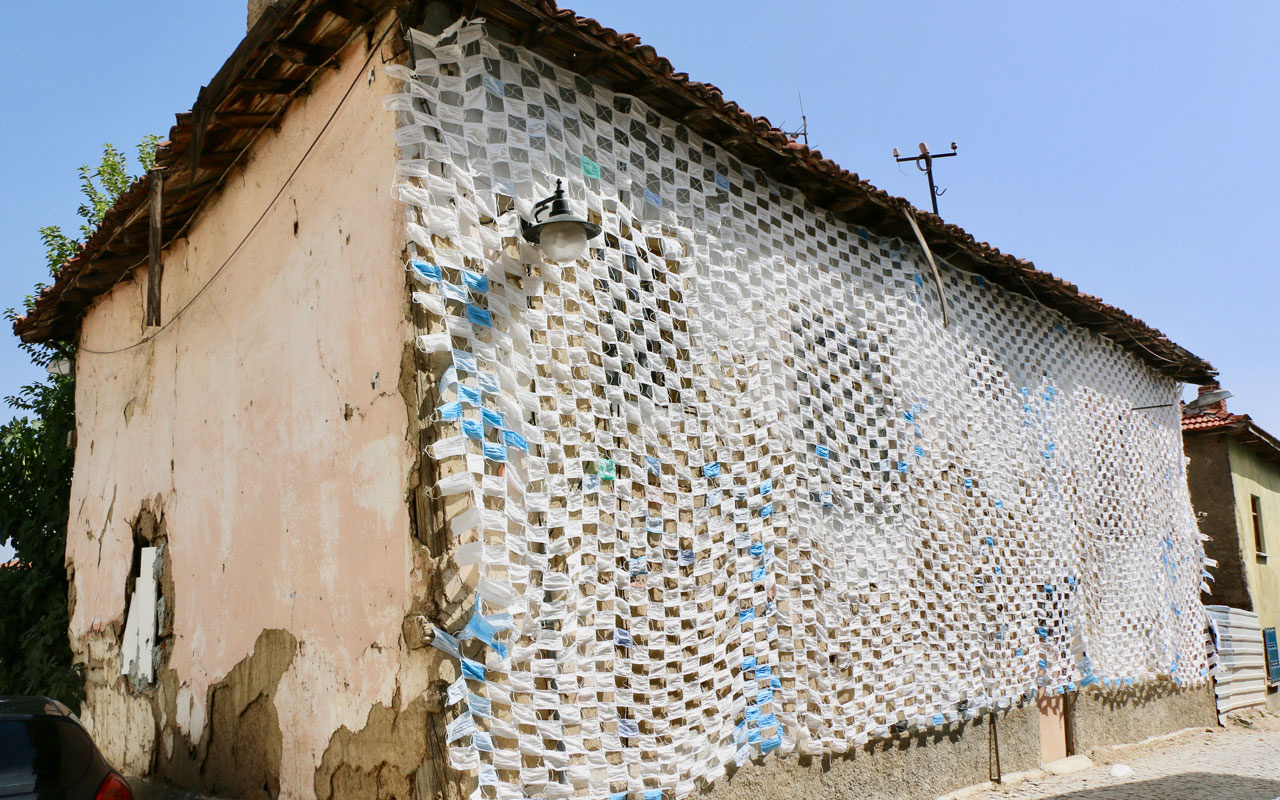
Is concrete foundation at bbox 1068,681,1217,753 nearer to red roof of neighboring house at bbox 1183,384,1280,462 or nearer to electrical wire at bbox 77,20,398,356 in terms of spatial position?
red roof of neighboring house at bbox 1183,384,1280,462

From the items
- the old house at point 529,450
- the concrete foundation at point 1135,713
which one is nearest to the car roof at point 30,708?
the old house at point 529,450

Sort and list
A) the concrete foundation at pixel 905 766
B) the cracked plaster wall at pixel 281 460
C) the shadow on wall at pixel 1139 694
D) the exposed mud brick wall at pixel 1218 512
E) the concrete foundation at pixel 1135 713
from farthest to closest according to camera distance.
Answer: the exposed mud brick wall at pixel 1218 512
the shadow on wall at pixel 1139 694
the concrete foundation at pixel 1135 713
the concrete foundation at pixel 905 766
the cracked plaster wall at pixel 281 460

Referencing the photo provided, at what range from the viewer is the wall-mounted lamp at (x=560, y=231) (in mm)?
4234

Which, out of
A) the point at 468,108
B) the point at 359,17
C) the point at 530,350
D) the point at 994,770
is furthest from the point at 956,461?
the point at 359,17

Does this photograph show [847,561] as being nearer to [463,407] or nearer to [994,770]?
[994,770]

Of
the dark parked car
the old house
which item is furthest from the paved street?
the dark parked car

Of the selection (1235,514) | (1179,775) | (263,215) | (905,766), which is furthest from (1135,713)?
(263,215)

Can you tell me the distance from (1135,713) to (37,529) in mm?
11081

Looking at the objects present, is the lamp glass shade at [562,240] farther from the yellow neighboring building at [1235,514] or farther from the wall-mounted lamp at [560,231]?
the yellow neighboring building at [1235,514]

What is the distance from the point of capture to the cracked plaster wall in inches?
170

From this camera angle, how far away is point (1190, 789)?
729 centimetres

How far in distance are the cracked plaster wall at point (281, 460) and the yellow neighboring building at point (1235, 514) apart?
40.7 feet

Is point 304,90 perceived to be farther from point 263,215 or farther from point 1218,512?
point 1218,512

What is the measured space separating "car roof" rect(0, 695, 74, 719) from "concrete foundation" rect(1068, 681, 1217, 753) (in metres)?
7.93
